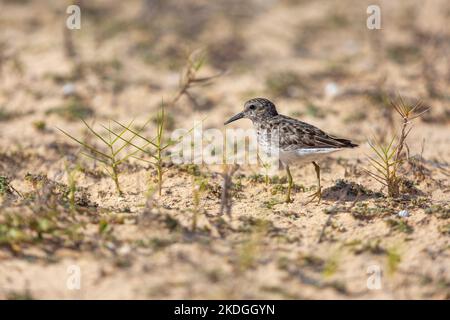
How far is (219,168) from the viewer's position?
759 cm

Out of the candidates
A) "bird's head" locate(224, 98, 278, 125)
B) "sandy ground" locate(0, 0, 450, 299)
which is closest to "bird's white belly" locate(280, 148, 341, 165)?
"sandy ground" locate(0, 0, 450, 299)

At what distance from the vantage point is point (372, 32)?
11742 mm

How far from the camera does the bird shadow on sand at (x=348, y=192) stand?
6.61 metres

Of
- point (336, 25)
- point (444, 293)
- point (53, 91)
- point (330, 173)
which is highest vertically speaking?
point (336, 25)

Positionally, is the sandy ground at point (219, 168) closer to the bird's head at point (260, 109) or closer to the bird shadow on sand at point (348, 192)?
the bird shadow on sand at point (348, 192)

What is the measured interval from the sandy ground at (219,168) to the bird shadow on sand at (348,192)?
30 millimetres

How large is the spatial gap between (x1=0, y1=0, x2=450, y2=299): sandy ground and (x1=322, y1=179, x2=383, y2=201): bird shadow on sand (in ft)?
0.10

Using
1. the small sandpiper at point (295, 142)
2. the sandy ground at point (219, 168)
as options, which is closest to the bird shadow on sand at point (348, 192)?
the sandy ground at point (219, 168)

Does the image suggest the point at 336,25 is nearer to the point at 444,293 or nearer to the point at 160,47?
the point at 160,47

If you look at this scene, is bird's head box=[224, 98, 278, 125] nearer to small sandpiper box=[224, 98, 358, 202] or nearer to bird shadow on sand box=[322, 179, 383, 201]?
small sandpiper box=[224, 98, 358, 202]

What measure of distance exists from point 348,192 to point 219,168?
172cm

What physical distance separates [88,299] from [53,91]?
5.69 metres

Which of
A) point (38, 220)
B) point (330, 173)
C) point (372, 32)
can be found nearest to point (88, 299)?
point (38, 220)

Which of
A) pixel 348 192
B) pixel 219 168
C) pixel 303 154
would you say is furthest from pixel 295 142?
pixel 219 168
